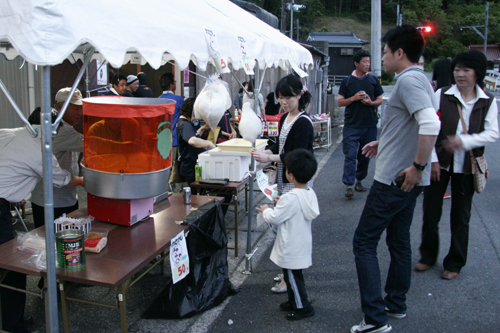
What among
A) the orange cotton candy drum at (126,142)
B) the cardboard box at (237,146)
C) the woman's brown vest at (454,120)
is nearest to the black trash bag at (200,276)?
the orange cotton candy drum at (126,142)

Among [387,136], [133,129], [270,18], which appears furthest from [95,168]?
[270,18]

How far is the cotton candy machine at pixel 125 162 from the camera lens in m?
2.88

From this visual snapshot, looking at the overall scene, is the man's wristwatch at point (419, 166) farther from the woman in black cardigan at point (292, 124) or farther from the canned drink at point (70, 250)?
the canned drink at point (70, 250)

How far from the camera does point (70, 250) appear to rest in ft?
7.63

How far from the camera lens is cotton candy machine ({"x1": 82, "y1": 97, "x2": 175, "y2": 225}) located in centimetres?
288

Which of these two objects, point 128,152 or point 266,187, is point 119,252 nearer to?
point 128,152

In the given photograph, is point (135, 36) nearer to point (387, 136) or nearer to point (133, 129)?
point (133, 129)

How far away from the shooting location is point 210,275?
3.32 m

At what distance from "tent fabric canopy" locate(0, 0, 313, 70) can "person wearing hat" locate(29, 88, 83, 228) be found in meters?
1.15

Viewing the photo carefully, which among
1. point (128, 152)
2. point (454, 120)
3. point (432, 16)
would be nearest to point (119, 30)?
point (128, 152)

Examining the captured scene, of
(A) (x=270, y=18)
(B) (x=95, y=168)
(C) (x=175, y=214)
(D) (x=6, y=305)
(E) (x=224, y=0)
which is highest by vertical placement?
A: (A) (x=270, y=18)

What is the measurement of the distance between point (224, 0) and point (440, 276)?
3.98m

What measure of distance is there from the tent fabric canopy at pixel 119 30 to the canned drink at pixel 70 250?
1.00 metres

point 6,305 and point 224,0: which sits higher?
point 224,0
